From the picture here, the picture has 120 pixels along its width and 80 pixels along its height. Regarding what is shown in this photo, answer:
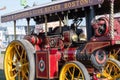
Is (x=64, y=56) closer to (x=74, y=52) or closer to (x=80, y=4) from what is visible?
(x=74, y=52)

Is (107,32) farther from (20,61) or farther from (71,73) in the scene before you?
(20,61)

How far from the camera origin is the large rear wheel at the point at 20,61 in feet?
26.0

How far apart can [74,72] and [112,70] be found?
918mm

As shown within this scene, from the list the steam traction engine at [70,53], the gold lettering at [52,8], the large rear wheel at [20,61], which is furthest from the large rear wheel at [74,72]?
the gold lettering at [52,8]

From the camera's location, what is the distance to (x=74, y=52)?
7273 mm

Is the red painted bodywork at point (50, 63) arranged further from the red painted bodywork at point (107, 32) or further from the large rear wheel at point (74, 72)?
the red painted bodywork at point (107, 32)

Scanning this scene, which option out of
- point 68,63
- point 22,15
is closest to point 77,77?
point 68,63

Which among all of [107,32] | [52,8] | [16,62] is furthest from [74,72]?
[16,62]

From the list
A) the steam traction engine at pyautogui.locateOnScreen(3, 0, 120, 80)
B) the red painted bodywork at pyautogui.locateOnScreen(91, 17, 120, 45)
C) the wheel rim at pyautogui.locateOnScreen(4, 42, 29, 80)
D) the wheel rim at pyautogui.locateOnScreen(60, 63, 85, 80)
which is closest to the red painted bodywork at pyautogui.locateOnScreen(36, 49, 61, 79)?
the steam traction engine at pyautogui.locateOnScreen(3, 0, 120, 80)

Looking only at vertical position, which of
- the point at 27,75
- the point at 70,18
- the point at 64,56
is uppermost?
the point at 70,18

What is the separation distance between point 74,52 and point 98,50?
65 centimetres

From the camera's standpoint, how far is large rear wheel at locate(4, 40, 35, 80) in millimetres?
7926

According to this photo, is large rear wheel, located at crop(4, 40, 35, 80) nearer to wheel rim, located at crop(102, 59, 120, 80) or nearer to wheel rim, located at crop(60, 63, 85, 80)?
wheel rim, located at crop(60, 63, 85, 80)

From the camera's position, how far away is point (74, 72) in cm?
700
